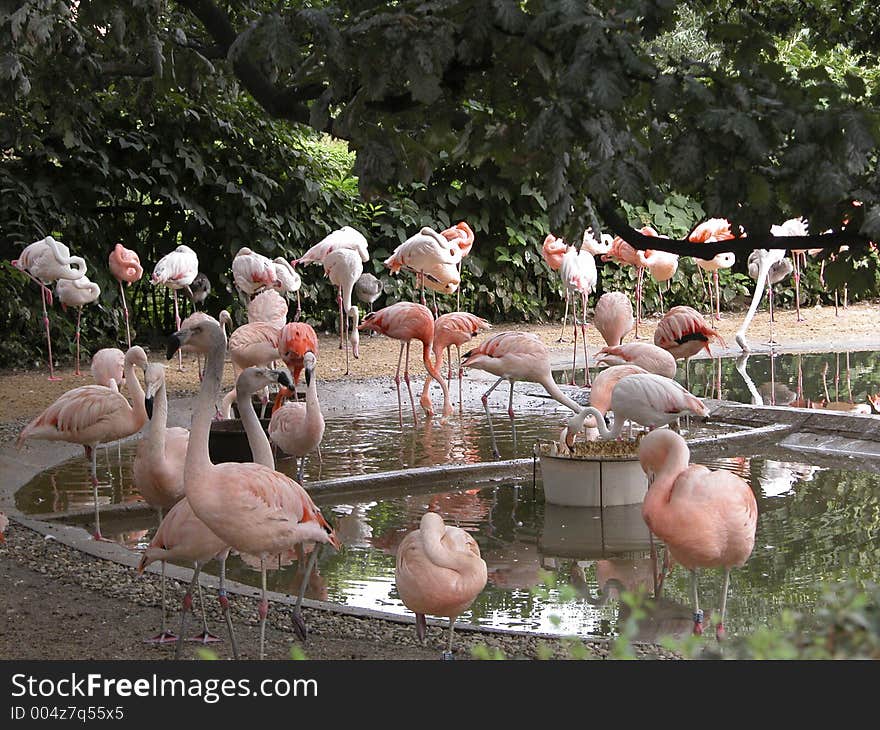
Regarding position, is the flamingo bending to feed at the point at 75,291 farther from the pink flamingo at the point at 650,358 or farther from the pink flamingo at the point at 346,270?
the pink flamingo at the point at 650,358

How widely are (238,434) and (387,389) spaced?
3.74 m

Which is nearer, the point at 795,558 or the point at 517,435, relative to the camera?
the point at 795,558

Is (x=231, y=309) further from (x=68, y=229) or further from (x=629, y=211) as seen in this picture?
(x=629, y=211)

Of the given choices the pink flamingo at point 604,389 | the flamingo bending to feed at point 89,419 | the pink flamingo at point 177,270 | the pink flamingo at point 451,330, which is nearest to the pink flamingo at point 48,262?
the pink flamingo at point 177,270

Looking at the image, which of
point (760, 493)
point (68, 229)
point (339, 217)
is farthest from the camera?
point (339, 217)

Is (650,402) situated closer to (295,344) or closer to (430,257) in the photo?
(295,344)

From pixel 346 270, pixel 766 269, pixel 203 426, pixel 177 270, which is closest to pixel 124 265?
pixel 177 270

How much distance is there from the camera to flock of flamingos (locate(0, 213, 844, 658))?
402 cm

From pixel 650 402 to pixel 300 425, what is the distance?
1.96 metres

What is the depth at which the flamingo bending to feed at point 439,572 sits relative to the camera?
Answer: 4.00 metres

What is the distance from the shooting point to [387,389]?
1075cm

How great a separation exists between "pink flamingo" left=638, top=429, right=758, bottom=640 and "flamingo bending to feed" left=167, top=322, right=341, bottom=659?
4.19 feet

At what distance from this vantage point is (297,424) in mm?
6508
